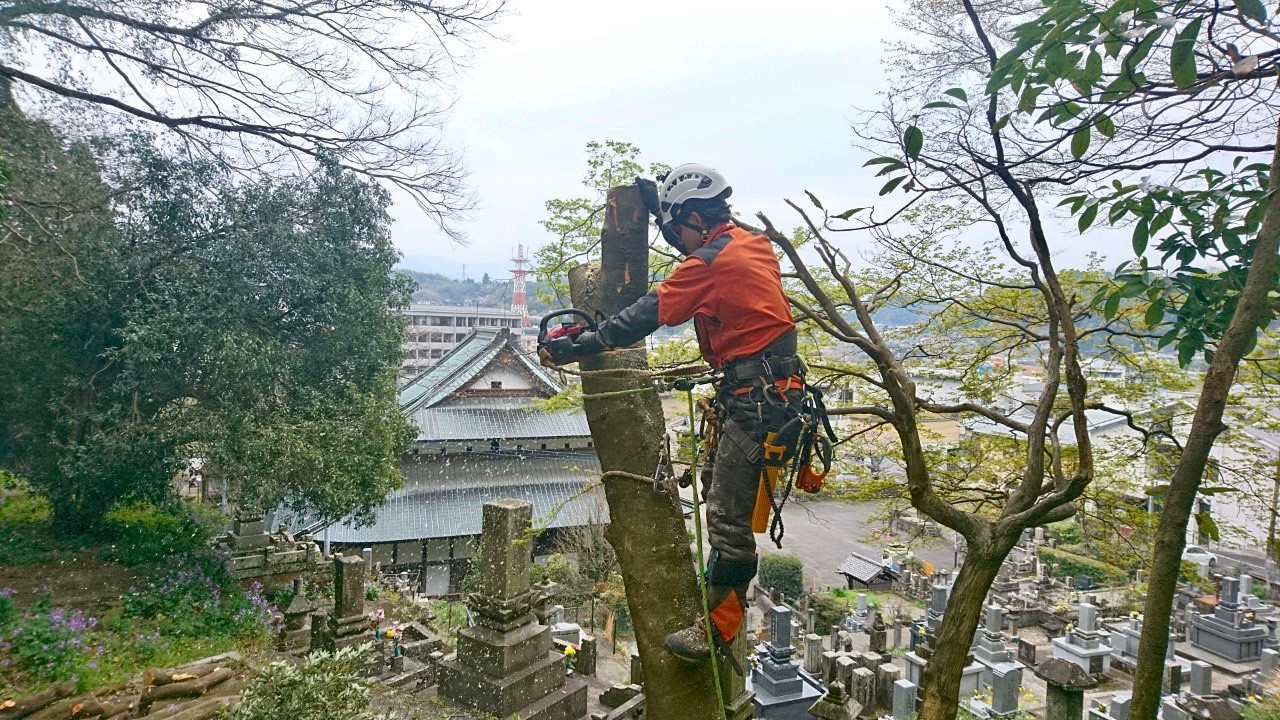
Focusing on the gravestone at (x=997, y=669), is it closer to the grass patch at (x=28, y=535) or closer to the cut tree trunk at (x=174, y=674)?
the cut tree trunk at (x=174, y=674)

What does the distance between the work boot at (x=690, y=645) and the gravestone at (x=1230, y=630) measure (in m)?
16.5

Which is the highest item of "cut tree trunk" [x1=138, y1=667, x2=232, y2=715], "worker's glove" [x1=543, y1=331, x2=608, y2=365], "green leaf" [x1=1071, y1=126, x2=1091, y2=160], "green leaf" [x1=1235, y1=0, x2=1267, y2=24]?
"green leaf" [x1=1235, y1=0, x2=1267, y2=24]

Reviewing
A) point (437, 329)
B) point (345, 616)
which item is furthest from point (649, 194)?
point (437, 329)

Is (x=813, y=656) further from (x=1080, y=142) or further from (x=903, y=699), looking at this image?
(x=1080, y=142)

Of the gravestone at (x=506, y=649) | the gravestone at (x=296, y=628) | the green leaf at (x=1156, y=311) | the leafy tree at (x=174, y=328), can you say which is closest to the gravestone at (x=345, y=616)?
the gravestone at (x=296, y=628)

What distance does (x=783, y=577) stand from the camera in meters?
18.4

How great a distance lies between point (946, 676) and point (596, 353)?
2219 millimetres

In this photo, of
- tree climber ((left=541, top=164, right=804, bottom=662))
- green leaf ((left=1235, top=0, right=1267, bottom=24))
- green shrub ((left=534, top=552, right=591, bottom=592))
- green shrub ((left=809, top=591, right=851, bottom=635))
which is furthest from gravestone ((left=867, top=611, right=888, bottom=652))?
green leaf ((left=1235, top=0, right=1267, bottom=24))

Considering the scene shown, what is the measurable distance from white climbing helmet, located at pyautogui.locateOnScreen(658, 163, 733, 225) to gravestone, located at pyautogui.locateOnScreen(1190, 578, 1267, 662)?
1672 centimetres

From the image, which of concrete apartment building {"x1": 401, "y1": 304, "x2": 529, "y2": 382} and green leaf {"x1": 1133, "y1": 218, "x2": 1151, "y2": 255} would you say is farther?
concrete apartment building {"x1": 401, "y1": 304, "x2": 529, "y2": 382}

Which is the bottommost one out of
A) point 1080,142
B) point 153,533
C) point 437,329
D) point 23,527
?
point 153,533

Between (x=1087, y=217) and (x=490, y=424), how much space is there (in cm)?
1640

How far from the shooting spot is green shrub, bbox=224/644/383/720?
13.7 feet

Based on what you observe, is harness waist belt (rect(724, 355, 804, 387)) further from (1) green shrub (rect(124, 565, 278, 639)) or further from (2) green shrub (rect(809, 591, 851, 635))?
(2) green shrub (rect(809, 591, 851, 635))
